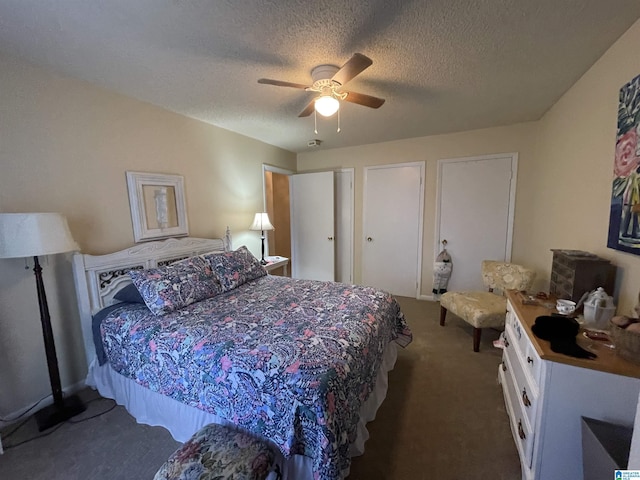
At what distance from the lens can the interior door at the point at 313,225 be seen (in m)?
4.21

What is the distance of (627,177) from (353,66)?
5.20 feet

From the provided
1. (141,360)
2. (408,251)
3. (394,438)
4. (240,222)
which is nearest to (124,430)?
(141,360)

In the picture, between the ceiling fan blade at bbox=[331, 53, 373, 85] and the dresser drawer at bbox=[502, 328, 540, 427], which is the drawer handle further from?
the ceiling fan blade at bbox=[331, 53, 373, 85]

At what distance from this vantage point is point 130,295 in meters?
1.98

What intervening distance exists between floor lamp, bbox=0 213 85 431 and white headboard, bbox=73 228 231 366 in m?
0.25

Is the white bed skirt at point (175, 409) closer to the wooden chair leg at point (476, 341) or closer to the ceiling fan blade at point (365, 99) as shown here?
the wooden chair leg at point (476, 341)

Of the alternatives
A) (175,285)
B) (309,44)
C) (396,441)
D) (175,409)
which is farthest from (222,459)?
(309,44)

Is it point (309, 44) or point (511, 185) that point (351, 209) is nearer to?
point (511, 185)

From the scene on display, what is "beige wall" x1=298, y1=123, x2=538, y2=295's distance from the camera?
3176mm

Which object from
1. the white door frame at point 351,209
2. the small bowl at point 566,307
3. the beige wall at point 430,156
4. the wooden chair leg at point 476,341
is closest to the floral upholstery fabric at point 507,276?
the wooden chair leg at point 476,341

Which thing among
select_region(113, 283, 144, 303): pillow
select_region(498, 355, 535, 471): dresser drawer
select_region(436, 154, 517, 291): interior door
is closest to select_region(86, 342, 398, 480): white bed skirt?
select_region(113, 283, 144, 303): pillow

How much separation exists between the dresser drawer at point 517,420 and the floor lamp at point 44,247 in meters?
2.69

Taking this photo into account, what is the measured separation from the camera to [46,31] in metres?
1.42

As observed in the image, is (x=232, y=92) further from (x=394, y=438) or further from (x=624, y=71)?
(x=394, y=438)
